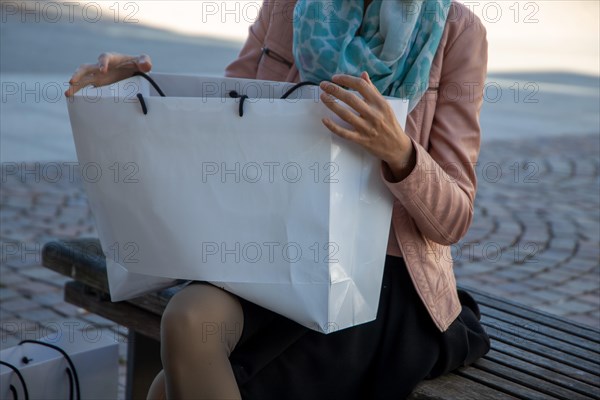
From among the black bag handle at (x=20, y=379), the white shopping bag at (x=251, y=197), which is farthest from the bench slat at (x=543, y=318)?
the black bag handle at (x=20, y=379)

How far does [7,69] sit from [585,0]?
22089 mm

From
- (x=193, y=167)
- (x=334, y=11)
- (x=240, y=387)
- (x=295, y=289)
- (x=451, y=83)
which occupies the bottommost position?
(x=240, y=387)

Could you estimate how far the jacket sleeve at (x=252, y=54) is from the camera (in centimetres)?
248

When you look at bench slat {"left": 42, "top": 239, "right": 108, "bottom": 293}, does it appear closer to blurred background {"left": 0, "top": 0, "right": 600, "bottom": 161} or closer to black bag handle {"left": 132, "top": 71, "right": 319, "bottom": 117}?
black bag handle {"left": 132, "top": 71, "right": 319, "bottom": 117}

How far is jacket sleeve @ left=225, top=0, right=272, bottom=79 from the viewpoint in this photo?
97.7 inches

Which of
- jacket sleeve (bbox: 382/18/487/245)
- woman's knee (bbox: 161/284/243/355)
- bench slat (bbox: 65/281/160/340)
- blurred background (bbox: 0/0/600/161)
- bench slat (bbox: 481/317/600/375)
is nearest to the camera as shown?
woman's knee (bbox: 161/284/243/355)

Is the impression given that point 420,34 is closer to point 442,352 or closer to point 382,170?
point 382,170

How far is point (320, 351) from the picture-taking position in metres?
1.90

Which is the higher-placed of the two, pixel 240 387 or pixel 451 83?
pixel 451 83

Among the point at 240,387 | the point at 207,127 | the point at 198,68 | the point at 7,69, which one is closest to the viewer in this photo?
the point at 207,127

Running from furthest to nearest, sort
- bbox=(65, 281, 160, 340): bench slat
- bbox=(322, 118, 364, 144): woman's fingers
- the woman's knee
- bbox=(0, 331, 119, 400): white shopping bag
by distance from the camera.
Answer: bbox=(65, 281, 160, 340): bench slat < bbox=(0, 331, 119, 400): white shopping bag < the woman's knee < bbox=(322, 118, 364, 144): woman's fingers

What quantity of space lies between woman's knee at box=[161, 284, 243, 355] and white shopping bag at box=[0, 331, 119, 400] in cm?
70

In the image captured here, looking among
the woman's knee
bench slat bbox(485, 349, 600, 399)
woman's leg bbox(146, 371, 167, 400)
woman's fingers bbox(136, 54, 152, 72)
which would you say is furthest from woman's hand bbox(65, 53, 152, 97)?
bench slat bbox(485, 349, 600, 399)

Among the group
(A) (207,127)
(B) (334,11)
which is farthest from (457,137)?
(A) (207,127)
